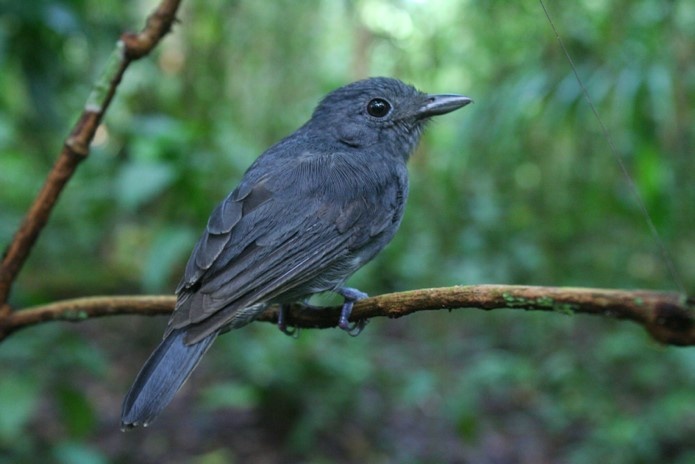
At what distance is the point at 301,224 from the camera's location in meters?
2.17

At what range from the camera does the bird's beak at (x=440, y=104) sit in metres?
2.32

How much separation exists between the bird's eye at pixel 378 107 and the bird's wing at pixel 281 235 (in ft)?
0.82

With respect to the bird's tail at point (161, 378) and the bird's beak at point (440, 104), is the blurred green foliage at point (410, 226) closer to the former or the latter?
the bird's beak at point (440, 104)

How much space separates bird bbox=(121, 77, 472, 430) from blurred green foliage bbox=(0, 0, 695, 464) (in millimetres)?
1191

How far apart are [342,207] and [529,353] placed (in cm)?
369

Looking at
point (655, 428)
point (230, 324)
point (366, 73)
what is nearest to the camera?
point (230, 324)

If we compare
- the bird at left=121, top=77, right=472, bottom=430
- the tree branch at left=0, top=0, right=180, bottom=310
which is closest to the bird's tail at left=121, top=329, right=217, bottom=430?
the bird at left=121, top=77, right=472, bottom=430

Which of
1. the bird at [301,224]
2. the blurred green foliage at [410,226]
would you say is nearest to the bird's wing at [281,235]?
the bird at [301,224]

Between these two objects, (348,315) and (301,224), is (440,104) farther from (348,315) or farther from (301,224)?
(348,315)

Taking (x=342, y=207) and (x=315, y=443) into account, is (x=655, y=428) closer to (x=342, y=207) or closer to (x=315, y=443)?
(x=315, y=443)

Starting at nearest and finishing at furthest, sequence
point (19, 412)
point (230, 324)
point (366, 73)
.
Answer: point (230, 324)
point (19, 412)
point (366, 73)

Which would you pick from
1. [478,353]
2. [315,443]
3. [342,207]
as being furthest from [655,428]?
[342,207]

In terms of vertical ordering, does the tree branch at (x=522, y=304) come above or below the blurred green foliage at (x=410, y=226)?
above

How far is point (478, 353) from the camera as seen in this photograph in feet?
18.9
